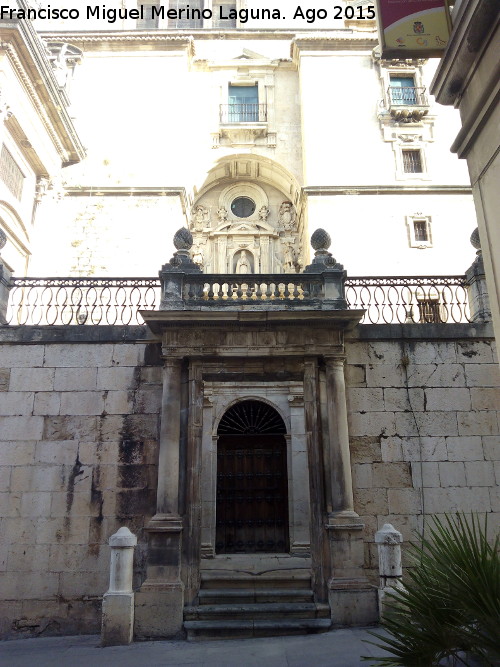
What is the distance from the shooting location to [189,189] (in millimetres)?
20141

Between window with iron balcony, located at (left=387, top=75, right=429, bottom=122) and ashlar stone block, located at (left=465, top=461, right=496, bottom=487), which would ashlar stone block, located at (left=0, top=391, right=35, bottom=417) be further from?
window with iron balcony, located at (left=387, top=75, right=429, bottom=122)

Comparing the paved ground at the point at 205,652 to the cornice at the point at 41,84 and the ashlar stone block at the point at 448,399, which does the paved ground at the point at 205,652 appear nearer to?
the ashlar stone block at the point at 448,399

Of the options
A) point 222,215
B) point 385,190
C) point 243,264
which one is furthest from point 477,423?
point 222,215

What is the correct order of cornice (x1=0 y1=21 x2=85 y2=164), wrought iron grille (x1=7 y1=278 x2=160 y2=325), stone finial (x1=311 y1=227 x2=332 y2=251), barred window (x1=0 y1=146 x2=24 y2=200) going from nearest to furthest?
stone finial (x1=311 y1=227 x2=332 y2=251) → wrought iron grille (x1=7 y1=278 x2=160 y2=325) → cornice (x1=0 y1=21 x2=85 y2=164) → barred window (x1=0 y1=146 x2=24 y2=200)

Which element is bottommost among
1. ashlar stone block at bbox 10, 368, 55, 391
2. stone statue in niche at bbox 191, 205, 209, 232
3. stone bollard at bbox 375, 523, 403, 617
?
stone bollard at bbox 375, 523, 403, 617

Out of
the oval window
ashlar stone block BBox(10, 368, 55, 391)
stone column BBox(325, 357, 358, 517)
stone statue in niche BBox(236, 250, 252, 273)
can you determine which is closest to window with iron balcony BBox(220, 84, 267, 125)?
the oval window

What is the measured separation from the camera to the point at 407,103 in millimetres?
20250

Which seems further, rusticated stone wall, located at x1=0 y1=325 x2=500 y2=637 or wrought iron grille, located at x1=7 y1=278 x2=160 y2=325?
wrought iron grille, located at x1=7 y1=278 x2=160 y2=325

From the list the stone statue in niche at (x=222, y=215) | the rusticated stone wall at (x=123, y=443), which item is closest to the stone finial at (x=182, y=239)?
the rusticated stone wall at (x=123, y=443)

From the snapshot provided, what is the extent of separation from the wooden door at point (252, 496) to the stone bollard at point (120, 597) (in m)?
4.18

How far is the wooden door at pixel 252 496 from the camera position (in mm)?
11672

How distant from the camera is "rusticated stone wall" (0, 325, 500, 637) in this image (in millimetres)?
8328

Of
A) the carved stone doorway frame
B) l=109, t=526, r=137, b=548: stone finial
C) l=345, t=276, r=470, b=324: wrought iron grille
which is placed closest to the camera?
l=109, t=526, r=137, b=548: stone finial

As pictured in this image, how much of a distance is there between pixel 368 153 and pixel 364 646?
17.0 m
